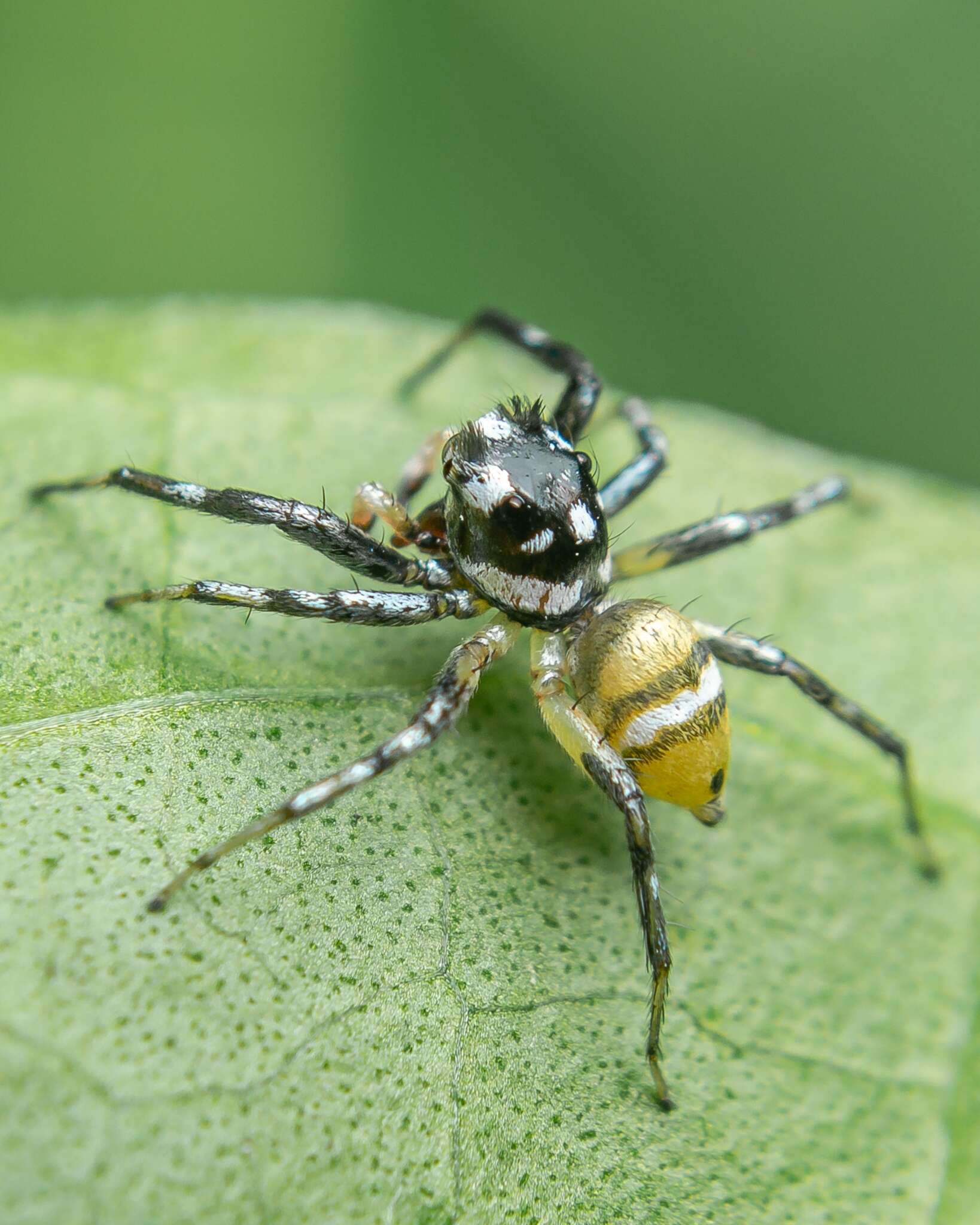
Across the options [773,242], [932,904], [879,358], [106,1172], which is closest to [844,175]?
[773,242]

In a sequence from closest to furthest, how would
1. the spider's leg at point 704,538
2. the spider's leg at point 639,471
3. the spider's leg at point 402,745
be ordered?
the spider's leg at point 402,745 → the spider's leg at point 704,538 → the spider's leg at point 639,471

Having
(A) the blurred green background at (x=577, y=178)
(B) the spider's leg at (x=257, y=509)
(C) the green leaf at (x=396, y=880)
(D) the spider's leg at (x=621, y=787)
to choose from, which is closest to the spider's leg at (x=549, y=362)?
(C) the green leaf at (x=396, y=880)

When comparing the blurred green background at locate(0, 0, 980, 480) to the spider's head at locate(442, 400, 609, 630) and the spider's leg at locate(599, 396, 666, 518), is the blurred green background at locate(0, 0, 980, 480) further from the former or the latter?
the spider's head at locate(442, 400, 609, 630)

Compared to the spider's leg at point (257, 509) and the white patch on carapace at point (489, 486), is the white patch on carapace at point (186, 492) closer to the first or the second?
the spider's leg at point (257, 509)

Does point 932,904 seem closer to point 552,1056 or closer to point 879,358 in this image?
point 552,1056

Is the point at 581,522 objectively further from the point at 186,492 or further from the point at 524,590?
the point at 186,492
